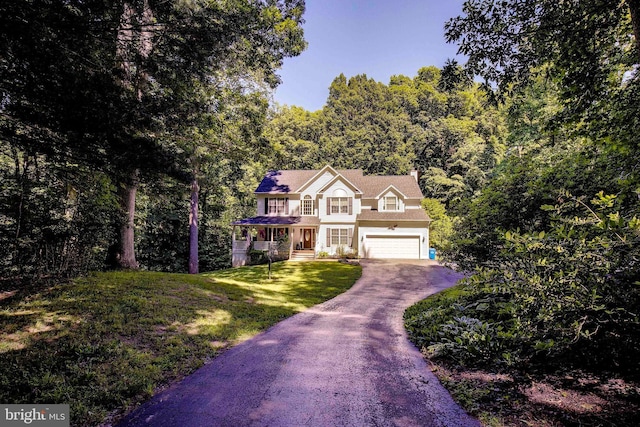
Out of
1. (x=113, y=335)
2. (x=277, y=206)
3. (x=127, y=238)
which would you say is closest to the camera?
(x=113, y=335)

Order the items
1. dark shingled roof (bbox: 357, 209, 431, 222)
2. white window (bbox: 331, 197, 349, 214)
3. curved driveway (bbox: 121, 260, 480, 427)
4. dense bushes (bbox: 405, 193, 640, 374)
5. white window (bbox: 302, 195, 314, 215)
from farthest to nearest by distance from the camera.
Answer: white window (bbox: 302, 195, 314, 215)
white window (bbox: 331, 197, 349, 214)
dark shingled roof (bbox: 357, 209, 431, 222)
curved driveway (bbox: 121, 260, 480, 427)
dense bushes (bbox: 405, 193, 640, 374)

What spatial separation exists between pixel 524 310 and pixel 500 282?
575 mm

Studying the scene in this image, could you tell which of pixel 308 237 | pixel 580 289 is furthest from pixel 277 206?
pixel 580 289

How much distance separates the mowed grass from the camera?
3961 mm

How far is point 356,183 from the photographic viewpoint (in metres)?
→ 29.6

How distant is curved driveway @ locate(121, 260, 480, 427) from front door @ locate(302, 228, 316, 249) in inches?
839

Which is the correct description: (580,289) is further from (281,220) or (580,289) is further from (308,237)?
(308,237)

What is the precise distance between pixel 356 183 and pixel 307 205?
5.81 meters

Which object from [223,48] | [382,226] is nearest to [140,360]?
[223,48]

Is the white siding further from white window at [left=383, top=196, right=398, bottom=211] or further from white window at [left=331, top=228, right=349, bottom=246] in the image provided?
white window at [left=383, top=196, right=398, bottom=211]

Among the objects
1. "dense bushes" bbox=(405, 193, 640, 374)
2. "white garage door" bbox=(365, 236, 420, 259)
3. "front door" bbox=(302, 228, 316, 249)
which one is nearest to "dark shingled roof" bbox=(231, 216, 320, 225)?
"front door" bbox=(302, 228, 316, 249)

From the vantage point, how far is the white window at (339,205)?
26.1m

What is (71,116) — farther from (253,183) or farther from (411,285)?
(253,183)

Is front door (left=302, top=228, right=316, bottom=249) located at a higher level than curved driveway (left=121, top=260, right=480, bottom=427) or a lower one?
higher
